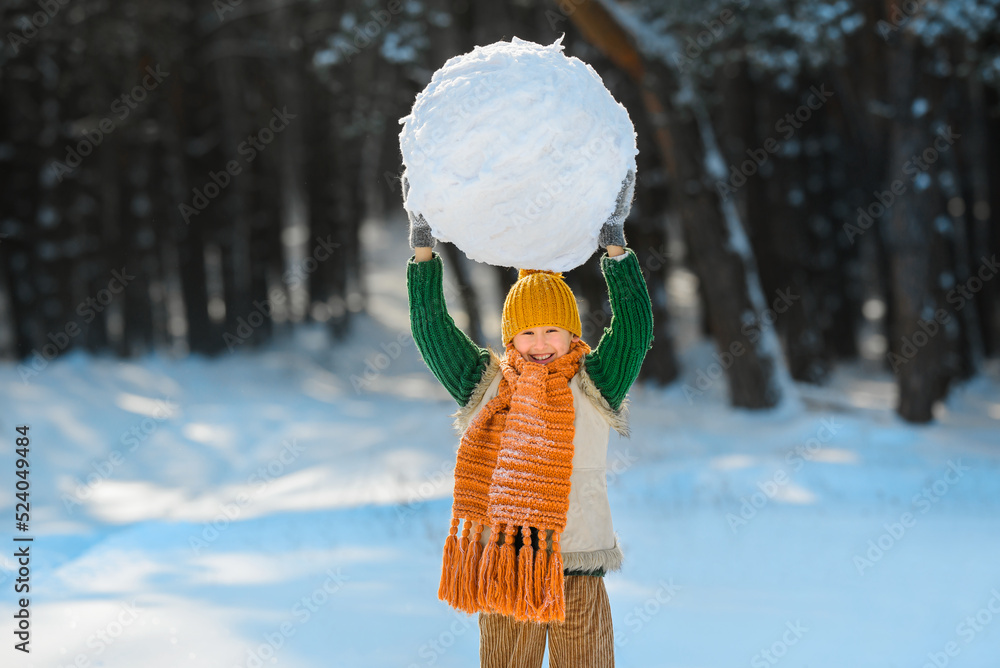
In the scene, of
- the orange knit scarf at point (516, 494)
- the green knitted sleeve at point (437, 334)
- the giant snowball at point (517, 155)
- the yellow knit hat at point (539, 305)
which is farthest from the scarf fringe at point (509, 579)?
the giant snowball at point (517, 155)

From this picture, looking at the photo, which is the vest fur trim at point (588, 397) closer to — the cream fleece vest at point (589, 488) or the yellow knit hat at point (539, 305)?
the cream fleece vest at point (589, 488)

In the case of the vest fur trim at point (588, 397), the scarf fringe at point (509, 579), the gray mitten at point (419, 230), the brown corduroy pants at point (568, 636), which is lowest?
the brown corduroy pants at point (568, 636)

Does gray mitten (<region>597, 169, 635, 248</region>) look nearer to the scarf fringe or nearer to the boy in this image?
the boy

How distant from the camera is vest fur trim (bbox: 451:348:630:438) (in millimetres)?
3125

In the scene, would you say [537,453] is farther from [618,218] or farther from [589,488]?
[618,218]

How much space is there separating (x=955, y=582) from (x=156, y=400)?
11926 millimetres

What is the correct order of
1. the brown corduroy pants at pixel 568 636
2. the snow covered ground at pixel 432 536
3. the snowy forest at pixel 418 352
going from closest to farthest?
the brown corduroy pants at pixel 568 636
the snow covered ground at pixel 432 536
the snowy forest at pixel 418 352

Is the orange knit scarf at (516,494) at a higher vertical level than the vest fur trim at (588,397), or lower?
lower

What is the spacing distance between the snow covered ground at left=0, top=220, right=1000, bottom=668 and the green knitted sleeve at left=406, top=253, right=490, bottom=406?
1.34 m

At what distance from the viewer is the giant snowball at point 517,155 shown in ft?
9.50

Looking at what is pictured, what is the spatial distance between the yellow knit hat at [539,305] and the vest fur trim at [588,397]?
15 cm

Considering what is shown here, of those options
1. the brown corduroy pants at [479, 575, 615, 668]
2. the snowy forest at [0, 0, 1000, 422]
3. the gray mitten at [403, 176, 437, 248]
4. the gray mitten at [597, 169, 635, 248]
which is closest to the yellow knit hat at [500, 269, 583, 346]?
the gray mitten at [597, 169, 635, 248]

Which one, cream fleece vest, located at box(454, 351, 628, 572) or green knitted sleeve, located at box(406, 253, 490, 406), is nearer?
cream fleece vest, located at box(454, 351, 628, 572)

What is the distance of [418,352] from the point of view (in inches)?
244
